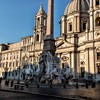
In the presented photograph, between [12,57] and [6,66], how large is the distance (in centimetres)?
415

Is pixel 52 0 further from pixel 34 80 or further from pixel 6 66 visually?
pixel 6 66

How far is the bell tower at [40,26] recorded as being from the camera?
61.6 metres

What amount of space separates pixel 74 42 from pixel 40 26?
15098mm

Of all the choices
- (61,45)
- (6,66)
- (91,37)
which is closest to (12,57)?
(6,66)

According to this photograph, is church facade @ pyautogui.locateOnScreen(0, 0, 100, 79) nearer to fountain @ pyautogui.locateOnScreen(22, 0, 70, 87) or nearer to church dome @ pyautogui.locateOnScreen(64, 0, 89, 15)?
church dome @ pyautogui.locateOnScreen(64, 0, 89, 15)

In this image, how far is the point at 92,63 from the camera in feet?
146

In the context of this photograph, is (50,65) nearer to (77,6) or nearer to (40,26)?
(77,6)

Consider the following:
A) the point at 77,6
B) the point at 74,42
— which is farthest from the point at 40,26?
the point at 74,42

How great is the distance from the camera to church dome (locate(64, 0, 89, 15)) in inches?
2228

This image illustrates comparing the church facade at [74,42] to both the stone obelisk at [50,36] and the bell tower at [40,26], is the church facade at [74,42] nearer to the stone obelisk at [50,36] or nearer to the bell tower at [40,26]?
the bell tower at [40,26]

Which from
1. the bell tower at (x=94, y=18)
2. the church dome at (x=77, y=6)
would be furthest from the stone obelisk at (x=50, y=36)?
the church dome at (x=77, y=6)

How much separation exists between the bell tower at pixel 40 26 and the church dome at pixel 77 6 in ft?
25.1

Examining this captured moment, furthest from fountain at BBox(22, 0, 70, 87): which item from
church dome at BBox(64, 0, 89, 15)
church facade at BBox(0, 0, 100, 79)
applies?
church dome at BBox(64, 0, 89, 15)

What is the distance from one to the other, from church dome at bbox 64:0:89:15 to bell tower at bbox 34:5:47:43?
764 centimetres
